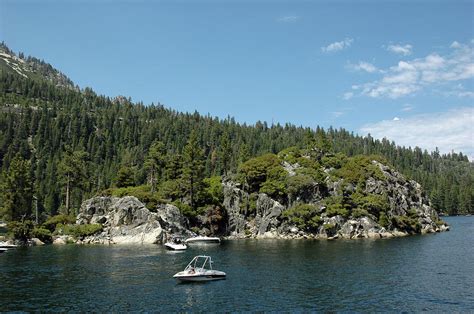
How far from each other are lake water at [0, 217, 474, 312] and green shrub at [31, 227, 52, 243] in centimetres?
2397

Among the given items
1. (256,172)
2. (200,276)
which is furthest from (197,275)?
(256,172)

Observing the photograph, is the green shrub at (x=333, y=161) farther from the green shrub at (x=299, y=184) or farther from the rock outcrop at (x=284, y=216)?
the green shrub at (x=299, y=184)

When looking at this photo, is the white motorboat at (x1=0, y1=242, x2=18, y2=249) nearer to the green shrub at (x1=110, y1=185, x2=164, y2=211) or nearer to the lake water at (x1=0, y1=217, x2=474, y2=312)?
the lake water at (x1=0, y1=217, x2=474, y2=312)

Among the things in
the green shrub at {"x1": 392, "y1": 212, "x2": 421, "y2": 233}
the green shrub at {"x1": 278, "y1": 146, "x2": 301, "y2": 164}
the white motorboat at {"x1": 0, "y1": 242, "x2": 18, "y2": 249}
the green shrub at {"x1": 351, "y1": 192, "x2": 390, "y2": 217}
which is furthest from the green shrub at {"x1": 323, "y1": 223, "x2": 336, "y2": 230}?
the white motorboat at {"x1": 0, "y1": 242, "x2": 18, "y2": 249}

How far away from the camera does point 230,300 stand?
48.8 meters

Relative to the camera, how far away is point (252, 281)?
58625 mm

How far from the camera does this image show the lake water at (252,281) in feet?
152

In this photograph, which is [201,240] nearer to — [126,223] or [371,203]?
[126,223]

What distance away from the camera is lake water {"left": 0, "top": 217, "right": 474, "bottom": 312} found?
152ft

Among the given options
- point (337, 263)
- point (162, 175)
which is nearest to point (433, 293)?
point (337, 263)

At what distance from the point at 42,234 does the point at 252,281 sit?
264 feet

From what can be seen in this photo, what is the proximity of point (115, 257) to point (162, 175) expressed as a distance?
92.1m

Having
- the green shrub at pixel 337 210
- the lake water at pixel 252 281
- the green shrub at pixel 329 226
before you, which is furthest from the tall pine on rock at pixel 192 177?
the lake water at pixel 252 281

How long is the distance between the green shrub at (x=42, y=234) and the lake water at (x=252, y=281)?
2397cm
